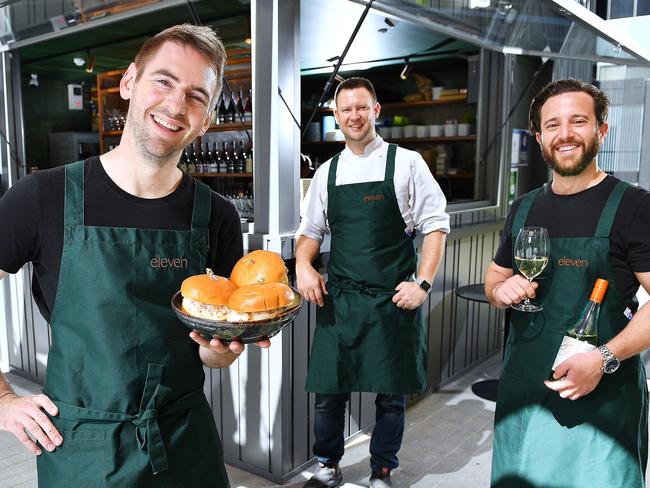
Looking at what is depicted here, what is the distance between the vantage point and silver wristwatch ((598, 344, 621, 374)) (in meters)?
1.59

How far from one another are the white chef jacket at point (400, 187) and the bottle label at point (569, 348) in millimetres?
1221

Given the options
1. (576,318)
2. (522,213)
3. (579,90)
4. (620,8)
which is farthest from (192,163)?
(620,8)

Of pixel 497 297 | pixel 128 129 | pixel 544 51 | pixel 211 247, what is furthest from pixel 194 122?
pixel 544 51

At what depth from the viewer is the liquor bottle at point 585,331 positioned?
5.28ft

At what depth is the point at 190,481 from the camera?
1.38 meters

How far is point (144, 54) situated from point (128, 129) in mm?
171

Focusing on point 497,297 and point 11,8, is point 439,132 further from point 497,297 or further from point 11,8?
point 497,297

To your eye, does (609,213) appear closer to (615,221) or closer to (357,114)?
(615,221)

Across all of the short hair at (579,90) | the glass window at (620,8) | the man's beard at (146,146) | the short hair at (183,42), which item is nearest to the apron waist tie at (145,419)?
the man's beard at (146,146)

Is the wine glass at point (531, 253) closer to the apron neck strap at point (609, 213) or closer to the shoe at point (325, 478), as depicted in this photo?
the apron neck strap at point (609, 213)

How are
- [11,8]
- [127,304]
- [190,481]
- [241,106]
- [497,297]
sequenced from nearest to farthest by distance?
1. [127,304]
2. [190,481]
3. [497,297]
4. [11,8]
5. [241,106]

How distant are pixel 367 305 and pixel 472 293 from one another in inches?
59.7

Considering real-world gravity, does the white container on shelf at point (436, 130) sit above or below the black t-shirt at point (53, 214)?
above

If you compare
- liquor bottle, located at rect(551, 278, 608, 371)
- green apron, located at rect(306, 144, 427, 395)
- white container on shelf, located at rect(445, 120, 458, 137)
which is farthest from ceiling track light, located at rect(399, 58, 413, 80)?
liquor bottle, located at rect(551, 278, 608, 371)
